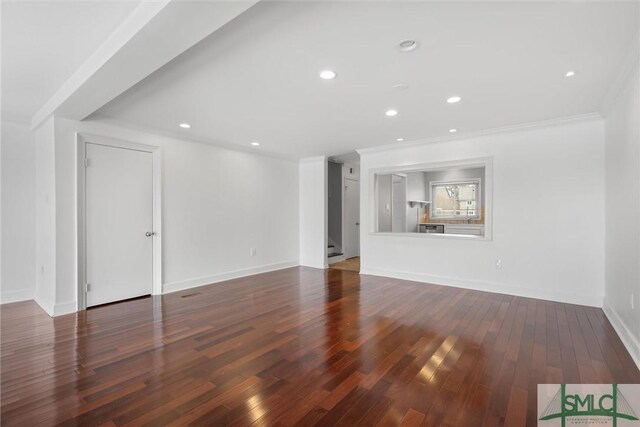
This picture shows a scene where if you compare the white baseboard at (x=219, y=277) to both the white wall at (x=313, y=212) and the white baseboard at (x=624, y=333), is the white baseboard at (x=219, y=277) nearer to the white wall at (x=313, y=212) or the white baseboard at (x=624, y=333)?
the white wall at (x=313, y=212)

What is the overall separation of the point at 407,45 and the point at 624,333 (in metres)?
3.22

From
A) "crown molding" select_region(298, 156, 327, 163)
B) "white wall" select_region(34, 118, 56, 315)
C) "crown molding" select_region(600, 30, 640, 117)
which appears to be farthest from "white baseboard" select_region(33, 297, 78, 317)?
"crown molding" select_region(600, 30, 640, 117)

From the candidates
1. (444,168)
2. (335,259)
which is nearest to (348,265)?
(335,259)

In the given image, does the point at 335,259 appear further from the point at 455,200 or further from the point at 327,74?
the point at 327,74

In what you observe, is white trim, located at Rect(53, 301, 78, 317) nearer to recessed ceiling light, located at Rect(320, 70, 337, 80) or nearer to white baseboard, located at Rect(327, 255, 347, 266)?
recessed ceiling light, located at Rect(320, 70, 337, 80)

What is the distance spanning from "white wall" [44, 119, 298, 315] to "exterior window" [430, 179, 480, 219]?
9.96 feet

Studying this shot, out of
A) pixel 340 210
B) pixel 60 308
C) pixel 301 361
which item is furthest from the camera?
pixel 340 210

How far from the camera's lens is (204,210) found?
5.11 meters

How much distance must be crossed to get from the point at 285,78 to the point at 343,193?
521 centimetres

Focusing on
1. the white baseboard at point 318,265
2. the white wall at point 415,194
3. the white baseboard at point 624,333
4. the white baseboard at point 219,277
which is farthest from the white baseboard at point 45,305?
the white baseboard at point 624,333

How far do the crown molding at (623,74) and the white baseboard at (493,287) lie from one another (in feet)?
7.54

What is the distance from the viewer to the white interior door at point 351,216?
790 centimetres

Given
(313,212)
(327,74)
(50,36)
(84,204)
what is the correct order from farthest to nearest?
(313,212) < (84,204) < (327,74) < (50,36)

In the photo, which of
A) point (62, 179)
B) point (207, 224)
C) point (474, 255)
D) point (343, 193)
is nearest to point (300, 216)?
point (343, 193)
